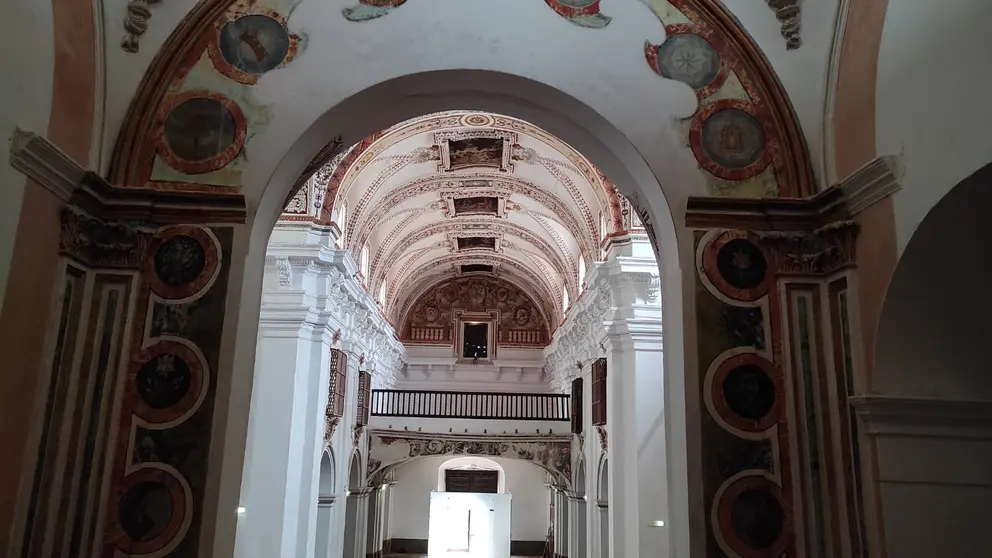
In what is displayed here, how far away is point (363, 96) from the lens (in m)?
6.41

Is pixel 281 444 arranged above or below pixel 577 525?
above

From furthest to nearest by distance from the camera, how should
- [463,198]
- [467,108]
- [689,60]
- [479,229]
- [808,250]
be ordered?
1. [479,229]
2. [463,198]
3. [467,108]
4. [689,60]
5. [808,250]

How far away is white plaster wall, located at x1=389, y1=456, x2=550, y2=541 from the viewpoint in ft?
94.8

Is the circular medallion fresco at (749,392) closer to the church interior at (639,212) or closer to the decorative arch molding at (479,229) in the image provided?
the church interior at (639,212)

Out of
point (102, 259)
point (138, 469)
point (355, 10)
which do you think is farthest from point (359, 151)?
point (138, 469)

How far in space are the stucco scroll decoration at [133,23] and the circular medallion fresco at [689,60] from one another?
4400 mm

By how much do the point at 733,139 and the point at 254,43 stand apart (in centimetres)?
421

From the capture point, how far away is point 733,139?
6398mm

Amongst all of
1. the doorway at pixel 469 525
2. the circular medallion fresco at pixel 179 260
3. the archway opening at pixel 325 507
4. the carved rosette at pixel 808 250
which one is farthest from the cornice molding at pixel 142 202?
the doorway at pixel 469 525

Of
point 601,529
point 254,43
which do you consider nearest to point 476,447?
point 601,529

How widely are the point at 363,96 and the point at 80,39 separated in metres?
2.21

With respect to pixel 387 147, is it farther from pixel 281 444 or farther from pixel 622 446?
pixel 622 446

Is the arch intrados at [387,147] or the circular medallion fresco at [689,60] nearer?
the circular medallion fresco at [689,60]

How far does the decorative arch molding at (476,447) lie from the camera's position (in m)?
19.8
